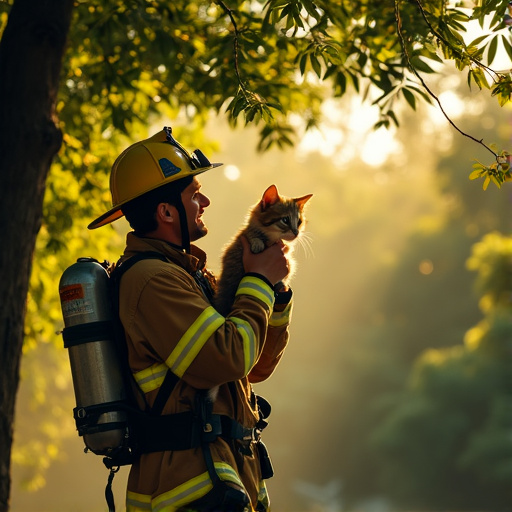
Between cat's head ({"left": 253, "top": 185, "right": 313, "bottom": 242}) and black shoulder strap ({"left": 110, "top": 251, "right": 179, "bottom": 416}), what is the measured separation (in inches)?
47.5

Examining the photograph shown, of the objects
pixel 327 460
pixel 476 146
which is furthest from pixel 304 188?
pixel 327 460

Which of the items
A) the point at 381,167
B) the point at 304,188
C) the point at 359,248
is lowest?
the point at 359,248

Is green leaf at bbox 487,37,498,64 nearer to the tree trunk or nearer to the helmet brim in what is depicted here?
the helmet brim

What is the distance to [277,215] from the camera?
5.25 meters

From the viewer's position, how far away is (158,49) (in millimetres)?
7805

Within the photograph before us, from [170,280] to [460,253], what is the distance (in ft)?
156

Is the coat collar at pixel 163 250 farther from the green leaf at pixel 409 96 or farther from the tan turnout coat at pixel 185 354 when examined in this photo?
the green leaf at pixel 409 96

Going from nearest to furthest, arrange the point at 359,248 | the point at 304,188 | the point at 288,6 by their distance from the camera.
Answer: the point at 288,6 < the point at 359,248 < the point at 304,188

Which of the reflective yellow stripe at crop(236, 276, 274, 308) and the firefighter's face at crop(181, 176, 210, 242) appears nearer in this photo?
the reflective yellow stripe at crop(236, 276, 274, 308)

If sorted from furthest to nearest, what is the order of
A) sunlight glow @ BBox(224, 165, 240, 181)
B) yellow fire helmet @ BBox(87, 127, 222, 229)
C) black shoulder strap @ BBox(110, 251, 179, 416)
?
sunlight glow @ BBox(224, 165, 240, 181) → yellow fire helmet @ BBox(87, 127, 222, 229) → black shoulder strap @ BBox(110, 251, 179, 416)

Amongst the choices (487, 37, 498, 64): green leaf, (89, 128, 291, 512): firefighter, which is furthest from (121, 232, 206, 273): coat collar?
(487, 37, 498, 64): green leaf

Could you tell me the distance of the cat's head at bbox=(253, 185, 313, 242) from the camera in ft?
17.1

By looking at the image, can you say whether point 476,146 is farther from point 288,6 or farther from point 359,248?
point 288,6

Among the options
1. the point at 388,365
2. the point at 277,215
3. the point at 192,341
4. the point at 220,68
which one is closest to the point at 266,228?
the point at 277,215
